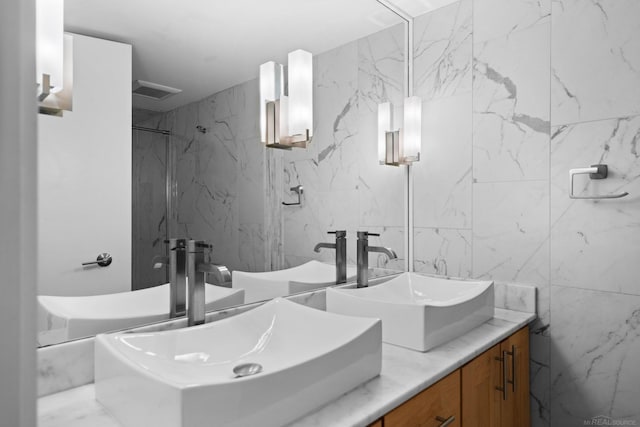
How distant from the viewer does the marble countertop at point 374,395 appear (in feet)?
2.72

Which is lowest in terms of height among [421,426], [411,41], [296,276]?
[421,426]

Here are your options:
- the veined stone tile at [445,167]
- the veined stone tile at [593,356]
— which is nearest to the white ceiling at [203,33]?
the veined stone tile at [445,167]

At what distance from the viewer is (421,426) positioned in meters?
1.02

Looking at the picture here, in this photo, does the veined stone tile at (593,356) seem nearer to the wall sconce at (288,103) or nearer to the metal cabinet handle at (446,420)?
the metal cabinet handle at (446,420)

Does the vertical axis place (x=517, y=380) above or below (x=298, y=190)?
below

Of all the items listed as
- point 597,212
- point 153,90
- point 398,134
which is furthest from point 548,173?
point 153,90

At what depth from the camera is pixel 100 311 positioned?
1.05m

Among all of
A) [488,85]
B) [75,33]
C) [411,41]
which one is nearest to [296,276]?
[75,33]

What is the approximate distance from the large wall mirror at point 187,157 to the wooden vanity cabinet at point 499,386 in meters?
0.69

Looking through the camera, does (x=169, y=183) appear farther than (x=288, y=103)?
No

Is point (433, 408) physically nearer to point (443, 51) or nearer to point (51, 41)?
point (51, 41)

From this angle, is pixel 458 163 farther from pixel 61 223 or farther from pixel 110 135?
pixel 61 223

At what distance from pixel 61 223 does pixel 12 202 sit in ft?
2.56

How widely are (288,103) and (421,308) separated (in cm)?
86
